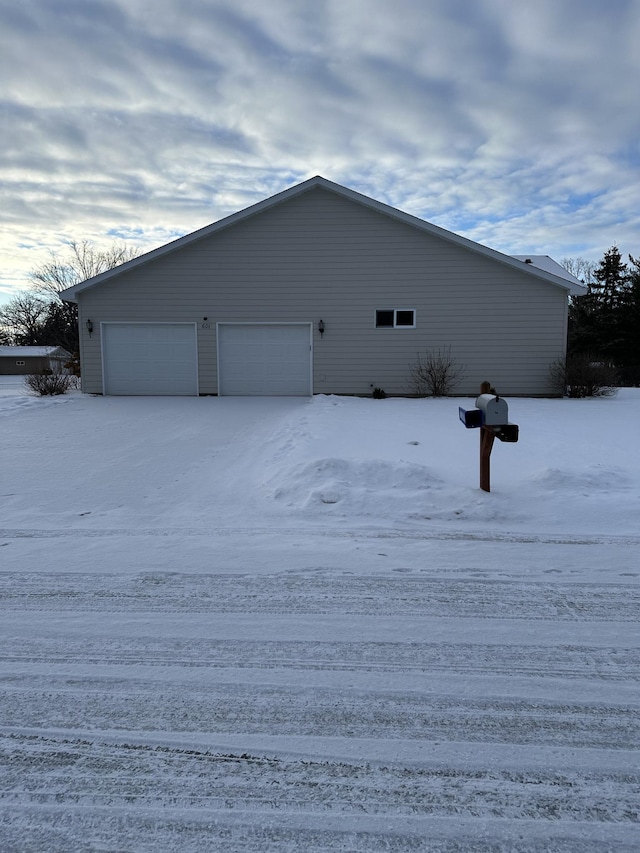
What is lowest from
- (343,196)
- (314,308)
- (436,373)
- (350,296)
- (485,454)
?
(485,454)

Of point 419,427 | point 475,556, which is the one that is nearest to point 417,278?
point 419,427

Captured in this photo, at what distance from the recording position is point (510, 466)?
5992 millimetres

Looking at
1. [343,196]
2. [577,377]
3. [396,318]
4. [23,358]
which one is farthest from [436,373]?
[23,358]

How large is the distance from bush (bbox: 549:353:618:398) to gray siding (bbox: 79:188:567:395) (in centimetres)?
30

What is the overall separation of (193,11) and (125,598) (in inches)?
379

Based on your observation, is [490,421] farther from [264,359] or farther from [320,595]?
[264,359]

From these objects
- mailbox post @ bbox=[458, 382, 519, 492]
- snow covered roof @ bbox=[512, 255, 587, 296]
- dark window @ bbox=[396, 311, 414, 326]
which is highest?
snow covered roof @ bbox=[512, 255, 587, 296]

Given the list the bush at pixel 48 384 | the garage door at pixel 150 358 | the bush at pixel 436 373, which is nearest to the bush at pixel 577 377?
the bush at pixel 436 373

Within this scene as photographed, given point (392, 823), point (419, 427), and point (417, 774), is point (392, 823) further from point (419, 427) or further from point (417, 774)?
point (419, 427)

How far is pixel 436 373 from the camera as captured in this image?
14281 mm

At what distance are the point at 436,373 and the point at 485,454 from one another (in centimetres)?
963

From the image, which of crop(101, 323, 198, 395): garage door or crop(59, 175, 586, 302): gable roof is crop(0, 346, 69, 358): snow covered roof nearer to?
crop(101, 323, 198, 395): garage door

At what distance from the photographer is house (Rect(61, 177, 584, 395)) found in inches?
557

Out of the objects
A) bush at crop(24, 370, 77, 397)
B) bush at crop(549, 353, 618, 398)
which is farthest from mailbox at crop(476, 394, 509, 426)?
bush at crop(24, 370, 77, 397)
